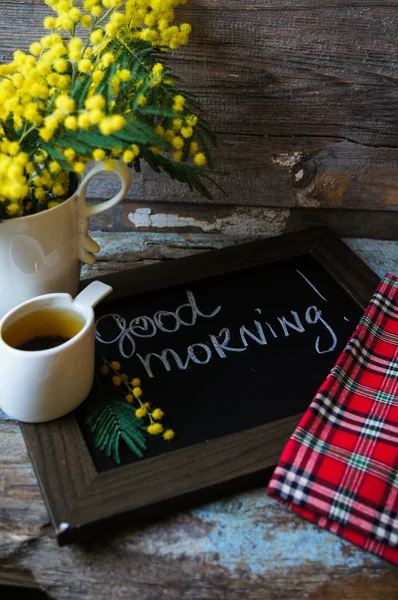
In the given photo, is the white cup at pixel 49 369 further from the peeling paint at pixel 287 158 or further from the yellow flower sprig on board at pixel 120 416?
the peeling paint at pixel 287 158

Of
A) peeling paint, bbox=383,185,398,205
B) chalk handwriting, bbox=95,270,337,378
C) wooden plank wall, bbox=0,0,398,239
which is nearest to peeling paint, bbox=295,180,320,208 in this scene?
wooden plank wall, bbox=0,0,398,239

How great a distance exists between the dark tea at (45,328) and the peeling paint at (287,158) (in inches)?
18.0

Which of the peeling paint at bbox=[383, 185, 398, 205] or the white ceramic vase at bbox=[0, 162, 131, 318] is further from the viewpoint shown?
the peeling paint at bbox=[383, 185, 398, 205]

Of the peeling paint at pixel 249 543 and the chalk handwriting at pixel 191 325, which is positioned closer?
the peeling paint at pixel 249 543

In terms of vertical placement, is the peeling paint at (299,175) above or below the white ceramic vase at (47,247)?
above

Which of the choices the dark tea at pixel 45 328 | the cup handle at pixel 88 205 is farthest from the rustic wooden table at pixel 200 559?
the cup handle at pixel 88 205

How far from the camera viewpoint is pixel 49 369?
0.65 m

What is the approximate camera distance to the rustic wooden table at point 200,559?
599 millimetres

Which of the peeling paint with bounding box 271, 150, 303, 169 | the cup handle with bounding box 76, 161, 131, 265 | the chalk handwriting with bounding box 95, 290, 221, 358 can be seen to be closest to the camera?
the cup handle with bounding box 76, 161, 131, 265

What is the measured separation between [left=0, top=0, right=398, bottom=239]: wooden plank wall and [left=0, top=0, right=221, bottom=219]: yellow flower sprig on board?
0.56ft

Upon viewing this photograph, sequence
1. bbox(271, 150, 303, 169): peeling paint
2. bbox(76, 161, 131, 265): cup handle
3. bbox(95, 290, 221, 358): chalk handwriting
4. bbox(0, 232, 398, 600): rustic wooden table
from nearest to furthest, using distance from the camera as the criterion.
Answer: bbox(0, 232, 398, 600): rustic wooden table < bbox(76, 161, 131, 265): cup handle < bbox(95, 290, 221, 358): chalk handwriting < bbox(271, 150, 303, 169): peeling paint

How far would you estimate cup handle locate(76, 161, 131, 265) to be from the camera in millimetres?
704

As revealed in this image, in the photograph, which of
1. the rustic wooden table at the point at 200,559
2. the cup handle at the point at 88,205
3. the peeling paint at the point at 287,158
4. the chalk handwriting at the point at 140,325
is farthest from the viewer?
the peeling paint at the point at 287,158

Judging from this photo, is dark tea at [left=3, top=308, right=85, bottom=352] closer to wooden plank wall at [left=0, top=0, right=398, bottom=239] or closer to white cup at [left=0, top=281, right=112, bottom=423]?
white cup at [left=0, top=281, right=112, bottom=423]
